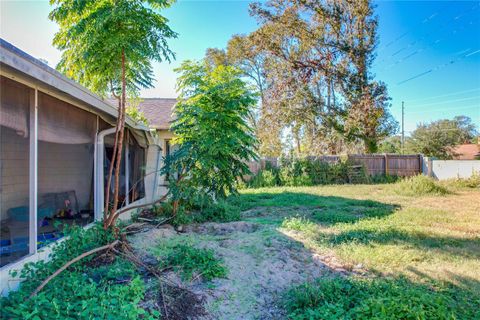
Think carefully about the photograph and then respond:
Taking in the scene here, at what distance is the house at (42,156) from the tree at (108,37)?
18.8 inches

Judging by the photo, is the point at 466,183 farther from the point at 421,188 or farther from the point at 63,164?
the point at 63,164

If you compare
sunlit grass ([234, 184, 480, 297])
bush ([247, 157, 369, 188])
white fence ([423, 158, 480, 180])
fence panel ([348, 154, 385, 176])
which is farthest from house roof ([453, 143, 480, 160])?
sunlit grass ([234, 184, 480, 297])

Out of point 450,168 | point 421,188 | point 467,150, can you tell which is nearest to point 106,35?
point 421,188

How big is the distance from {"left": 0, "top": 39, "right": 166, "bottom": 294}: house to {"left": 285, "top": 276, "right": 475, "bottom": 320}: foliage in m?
2.93

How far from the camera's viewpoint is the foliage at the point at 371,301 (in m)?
2.63

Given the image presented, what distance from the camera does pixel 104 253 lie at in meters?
3.83

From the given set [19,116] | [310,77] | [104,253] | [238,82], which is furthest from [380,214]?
[310,77]

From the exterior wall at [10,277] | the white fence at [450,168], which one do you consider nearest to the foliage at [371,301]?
the exterior wall at [10,277]

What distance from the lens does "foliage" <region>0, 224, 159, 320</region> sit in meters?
2.19

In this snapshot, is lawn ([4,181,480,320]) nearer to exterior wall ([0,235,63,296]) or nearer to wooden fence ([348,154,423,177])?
exterior wall ([0,235,63,296])

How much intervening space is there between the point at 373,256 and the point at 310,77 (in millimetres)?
14764

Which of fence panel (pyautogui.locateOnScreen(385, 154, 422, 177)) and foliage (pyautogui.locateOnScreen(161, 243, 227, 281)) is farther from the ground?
fence panel (pyautogui.locateOnScreen(385, 154, 422, 177))

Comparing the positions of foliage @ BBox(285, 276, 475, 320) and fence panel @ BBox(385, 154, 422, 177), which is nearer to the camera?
foliage @ BBox(285, 276, 475, 320)

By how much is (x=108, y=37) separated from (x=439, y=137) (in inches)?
1219
